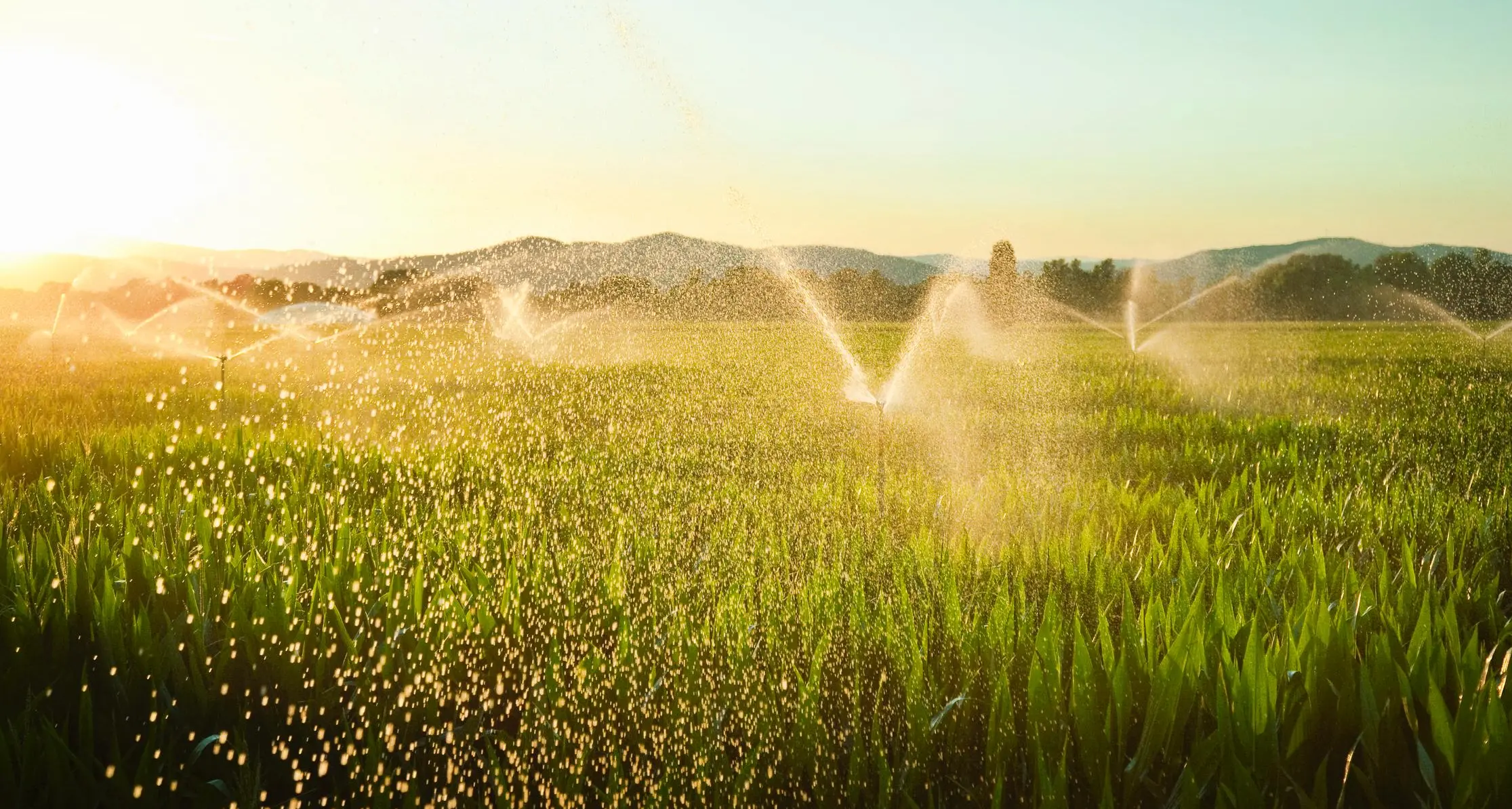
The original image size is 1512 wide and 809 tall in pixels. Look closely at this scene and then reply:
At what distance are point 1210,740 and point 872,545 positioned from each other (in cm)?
171

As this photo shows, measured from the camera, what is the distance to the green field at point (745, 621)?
1.93m

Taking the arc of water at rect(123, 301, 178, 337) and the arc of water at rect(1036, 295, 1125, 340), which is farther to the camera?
the arc of water at rect(1036, 295, 1125, 340)

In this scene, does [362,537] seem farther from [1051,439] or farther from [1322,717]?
[1051,439]

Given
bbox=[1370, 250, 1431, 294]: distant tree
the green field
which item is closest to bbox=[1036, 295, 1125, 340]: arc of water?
bbox=[1370, 250, 1431, 294]: distant tree

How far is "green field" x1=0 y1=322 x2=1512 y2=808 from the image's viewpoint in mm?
1935

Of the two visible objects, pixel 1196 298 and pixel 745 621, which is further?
pixel 1196 298

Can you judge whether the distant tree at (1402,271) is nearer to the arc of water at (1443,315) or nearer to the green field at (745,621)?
the arc of water at (1443,315)

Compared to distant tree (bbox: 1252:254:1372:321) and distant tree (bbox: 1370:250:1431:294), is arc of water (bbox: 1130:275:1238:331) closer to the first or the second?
distant tree (bbox: 1252:254:1372:321)

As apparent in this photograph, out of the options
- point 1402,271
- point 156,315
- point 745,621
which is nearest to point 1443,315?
point 1402,271

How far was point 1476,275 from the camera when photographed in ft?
153

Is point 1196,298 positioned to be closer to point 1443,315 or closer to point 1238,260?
point 1443,315

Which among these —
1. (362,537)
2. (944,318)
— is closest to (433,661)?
(362,537)

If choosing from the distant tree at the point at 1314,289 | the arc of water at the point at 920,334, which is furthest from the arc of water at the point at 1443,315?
the arc of water at the point at 920,334

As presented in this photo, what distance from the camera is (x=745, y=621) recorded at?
8.56ft
